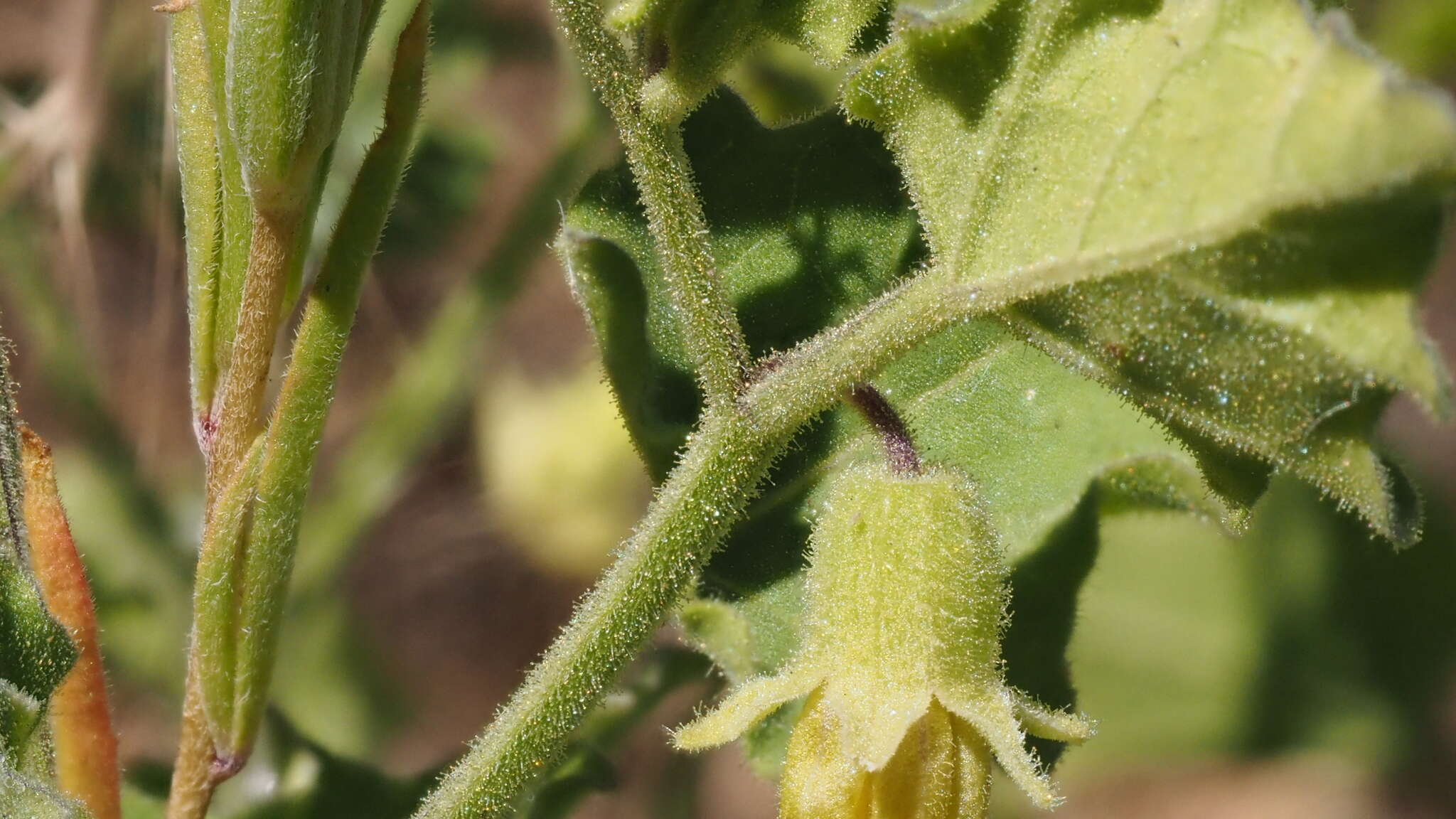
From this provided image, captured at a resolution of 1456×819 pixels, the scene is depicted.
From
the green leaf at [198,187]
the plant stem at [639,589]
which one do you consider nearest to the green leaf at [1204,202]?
the plant stem at [639,589]

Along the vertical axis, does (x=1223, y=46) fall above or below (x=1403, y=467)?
above

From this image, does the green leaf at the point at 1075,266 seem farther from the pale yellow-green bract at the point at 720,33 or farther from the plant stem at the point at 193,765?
the plant stem at the point at 193,765

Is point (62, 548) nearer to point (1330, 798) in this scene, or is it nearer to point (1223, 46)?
point (1223, 46)

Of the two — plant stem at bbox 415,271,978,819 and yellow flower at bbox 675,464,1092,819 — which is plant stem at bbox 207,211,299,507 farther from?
yellow flower at bbox 675,464,1092,819

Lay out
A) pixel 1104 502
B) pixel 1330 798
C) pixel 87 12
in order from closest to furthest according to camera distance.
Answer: pixel 1104 502 < pixel 87 12 < pixel 1330 798

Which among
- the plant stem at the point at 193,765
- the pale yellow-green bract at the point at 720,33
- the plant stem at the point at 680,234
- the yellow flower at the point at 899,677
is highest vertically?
the pale yellow-green bract at the point at 720,33

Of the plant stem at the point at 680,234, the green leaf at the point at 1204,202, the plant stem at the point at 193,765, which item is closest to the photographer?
the green leaf at the point at 1204,202

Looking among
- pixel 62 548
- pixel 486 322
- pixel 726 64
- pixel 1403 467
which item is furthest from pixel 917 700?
pixel 486 322
